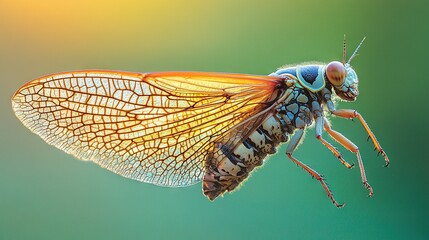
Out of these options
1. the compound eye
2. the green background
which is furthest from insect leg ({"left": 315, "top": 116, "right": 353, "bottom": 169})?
the green background

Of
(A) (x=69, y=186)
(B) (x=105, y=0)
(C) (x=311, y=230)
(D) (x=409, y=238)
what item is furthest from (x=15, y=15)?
(D) (x=409, y=238)

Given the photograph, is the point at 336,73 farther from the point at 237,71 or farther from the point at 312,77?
the point at 237,71

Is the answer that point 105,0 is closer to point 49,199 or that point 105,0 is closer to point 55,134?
point 49,199

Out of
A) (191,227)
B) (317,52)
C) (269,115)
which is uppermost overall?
(317,52)

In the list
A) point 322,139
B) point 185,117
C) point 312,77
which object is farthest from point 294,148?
point 185,117

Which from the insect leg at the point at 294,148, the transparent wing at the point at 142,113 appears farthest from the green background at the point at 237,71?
the transparent wing at the point at 142,113

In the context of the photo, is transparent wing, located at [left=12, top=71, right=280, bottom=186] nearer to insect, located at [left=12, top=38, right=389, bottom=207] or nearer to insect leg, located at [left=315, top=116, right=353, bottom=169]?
insect, located at [left=12, top=38, right=389, bottom=207]
